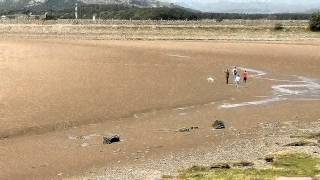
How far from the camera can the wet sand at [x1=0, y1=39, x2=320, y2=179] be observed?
22562 millimetres

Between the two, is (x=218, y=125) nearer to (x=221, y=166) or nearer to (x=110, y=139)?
(x=110, y=139)

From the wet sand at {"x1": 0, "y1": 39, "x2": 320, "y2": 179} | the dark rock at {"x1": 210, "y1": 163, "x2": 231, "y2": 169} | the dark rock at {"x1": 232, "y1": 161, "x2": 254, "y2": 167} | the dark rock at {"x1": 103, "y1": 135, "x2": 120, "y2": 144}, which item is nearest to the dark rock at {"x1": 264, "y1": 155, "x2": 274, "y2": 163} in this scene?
the dark rock at {"x1": 232, "y1": 161, "x2": 254, "y2": 167}

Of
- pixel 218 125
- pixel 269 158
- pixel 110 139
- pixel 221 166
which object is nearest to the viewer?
pixel 221 166

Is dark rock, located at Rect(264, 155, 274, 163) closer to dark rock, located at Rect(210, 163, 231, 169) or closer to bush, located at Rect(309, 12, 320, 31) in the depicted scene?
dark rock, located at Rect(210, 163, 231, 169)

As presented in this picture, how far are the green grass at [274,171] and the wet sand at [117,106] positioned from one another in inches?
174

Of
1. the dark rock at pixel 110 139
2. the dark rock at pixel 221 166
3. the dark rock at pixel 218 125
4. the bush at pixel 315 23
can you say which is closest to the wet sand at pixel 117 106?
the dark rock at pixel 110 139

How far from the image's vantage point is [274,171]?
16984 millimetres

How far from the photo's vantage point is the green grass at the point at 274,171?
16.4 metres

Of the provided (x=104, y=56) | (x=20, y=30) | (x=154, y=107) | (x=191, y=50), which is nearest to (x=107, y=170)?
(x=154, y=107)

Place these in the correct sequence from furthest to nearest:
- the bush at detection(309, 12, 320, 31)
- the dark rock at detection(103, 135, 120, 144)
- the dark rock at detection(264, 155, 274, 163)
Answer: the bush at detection(309, 12, 320, 31)
the dark rock at detection(103, 135, 120, 144)
the dark rock at detection(264, 155, 274, 163)

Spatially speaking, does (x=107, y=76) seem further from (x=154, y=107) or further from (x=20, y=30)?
(x=20, y=30)

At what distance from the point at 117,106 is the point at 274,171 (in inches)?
669

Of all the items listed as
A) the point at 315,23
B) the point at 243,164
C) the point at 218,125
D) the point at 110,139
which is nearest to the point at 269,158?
the point at 243,164

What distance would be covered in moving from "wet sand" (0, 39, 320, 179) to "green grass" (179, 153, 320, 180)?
441cm
